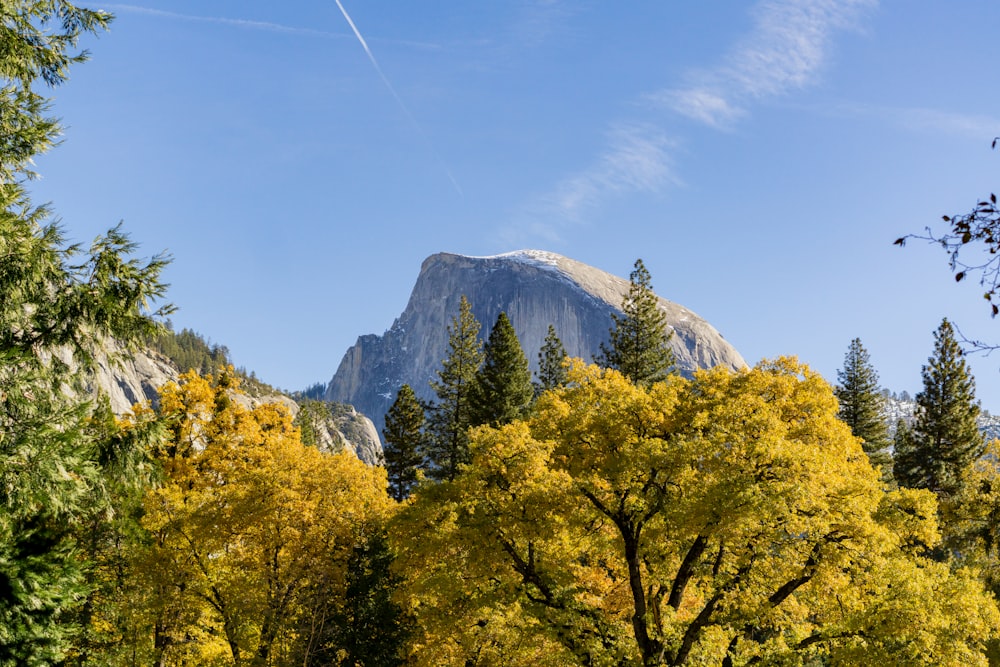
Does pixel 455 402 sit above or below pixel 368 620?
above

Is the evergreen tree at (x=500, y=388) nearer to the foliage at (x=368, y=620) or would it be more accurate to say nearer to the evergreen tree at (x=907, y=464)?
the foliage at (x=368, y=620)

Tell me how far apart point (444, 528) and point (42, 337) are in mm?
10580

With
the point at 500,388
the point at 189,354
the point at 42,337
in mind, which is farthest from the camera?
the point at 189,354

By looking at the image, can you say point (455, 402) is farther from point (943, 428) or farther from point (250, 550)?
A: point (943, 428)

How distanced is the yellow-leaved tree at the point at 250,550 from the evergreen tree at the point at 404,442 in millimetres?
20511

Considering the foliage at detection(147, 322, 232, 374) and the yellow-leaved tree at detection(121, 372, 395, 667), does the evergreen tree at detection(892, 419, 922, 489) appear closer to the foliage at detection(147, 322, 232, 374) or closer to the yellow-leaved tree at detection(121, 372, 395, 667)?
the yellow-leaved tree at detection(121, 372, 395, 667)

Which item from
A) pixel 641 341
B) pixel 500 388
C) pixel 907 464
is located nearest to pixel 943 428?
pixel 907 464

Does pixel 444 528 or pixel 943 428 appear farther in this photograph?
pixel 943 428

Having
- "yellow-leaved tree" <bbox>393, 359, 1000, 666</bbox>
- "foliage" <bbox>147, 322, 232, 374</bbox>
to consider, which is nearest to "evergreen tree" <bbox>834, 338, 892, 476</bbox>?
"yellow-leaved tree" <bbox>393, 359, 1000, 666</bbox>

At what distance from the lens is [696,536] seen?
15898mm

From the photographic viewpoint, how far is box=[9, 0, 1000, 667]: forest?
10.7 m

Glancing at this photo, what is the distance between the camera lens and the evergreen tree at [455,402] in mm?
39094

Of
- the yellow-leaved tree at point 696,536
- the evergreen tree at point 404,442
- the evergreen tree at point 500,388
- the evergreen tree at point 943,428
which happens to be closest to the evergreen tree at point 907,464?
the evergreen tree at point 943,428

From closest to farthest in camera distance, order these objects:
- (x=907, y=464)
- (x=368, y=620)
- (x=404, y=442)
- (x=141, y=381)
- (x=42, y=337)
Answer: (x=42, y=337)
(x=368, y=620)
(x=907, y=464)
(x=404, y=442)
(x=141, y=381)
